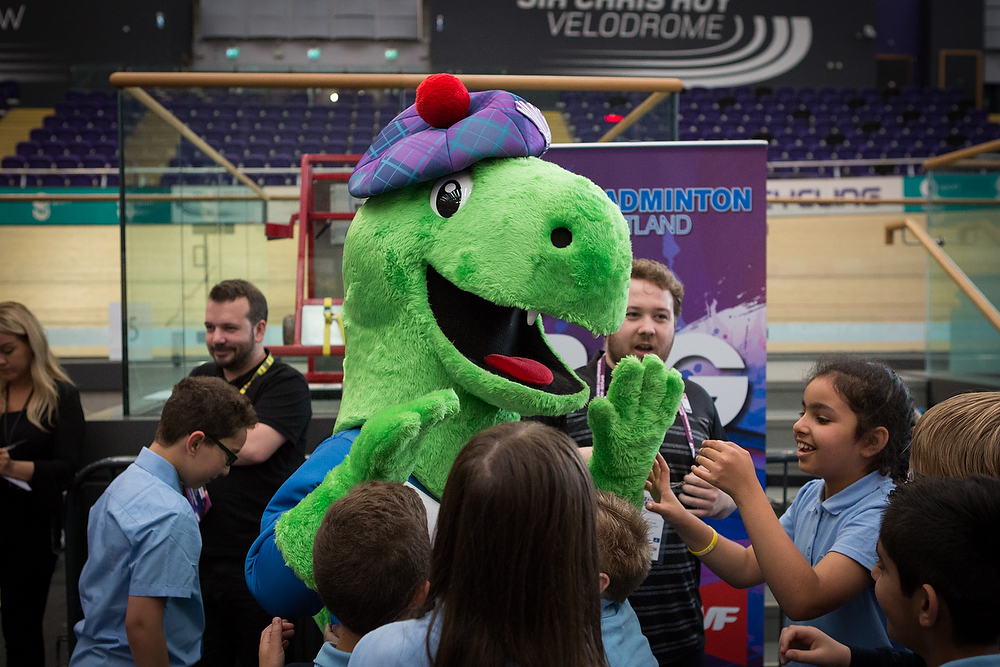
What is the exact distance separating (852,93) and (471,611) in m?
16.3

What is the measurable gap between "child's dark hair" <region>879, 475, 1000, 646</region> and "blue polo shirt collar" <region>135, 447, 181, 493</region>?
1.63m

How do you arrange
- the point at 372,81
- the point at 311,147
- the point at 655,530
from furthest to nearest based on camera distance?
the point at 311,147
the point at 372,81
the point at 655,530

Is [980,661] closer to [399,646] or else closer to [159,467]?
[399,646]

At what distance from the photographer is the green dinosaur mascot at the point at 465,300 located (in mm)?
1278

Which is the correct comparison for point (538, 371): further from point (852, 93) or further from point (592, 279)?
point (852, 93)

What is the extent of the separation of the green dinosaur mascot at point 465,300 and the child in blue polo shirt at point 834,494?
243 millimetres

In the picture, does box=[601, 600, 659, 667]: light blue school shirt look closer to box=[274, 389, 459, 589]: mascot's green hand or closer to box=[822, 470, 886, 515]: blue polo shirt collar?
box=[274, 389, 459, 589]: mascot's green hand

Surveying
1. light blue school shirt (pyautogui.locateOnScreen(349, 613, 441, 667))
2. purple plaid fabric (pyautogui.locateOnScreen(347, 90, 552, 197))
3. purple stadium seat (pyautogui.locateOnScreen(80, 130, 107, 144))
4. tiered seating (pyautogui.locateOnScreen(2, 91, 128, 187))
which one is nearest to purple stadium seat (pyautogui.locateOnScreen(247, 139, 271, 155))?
purple plaid fabric (pyautogui.locateOnScreen(347, 90, 552, 197))

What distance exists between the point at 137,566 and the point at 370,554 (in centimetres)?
97

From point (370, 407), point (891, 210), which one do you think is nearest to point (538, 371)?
point (370, 407)

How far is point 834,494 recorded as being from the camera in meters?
1.77

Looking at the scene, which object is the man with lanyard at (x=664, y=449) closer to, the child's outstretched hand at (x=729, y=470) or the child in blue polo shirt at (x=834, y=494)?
the child in blue polo shirt at (x=834, y=494)

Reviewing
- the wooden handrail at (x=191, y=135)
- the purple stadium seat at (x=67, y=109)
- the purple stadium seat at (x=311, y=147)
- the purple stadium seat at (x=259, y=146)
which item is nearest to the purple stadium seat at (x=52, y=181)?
the purple stadium seat at (x=67, y=109)

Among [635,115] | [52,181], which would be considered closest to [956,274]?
[635,115]
